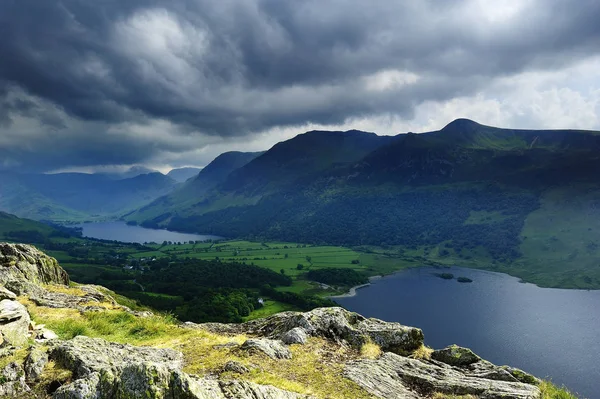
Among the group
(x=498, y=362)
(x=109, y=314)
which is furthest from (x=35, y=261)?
(x=498, y=362)

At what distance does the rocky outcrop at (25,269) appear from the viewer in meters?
34.4

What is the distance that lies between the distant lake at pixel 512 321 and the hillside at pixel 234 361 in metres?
83.5

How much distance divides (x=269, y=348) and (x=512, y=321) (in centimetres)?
15427

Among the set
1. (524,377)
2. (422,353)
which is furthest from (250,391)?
(524,377)

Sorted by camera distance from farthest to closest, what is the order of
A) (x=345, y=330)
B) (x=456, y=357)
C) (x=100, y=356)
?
(x=345, y=330)
(x=456, y=357)
(x=100, y=356)

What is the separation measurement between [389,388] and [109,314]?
22886mm

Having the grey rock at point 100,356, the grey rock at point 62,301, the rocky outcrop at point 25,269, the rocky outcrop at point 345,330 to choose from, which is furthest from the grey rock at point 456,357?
the rocky outcrop at point 25,269

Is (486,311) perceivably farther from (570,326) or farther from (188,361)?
(188,361)

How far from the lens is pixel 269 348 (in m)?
21.7

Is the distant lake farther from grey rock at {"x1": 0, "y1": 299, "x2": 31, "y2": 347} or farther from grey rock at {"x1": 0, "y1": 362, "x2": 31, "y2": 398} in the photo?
grey rock at {"x1": 0, "y1": 362, "x2": 31, "y2": 398}

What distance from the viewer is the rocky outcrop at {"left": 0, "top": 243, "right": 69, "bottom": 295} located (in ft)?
113

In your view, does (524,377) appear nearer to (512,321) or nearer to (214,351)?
(214,351)

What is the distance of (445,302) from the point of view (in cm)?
17062

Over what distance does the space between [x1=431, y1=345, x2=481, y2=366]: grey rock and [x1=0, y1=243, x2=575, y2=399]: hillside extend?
6 cm
